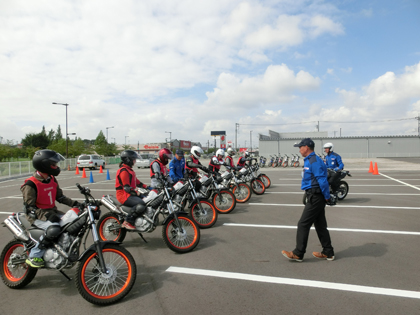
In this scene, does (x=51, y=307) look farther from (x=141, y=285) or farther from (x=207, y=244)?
(x=207, y=244)

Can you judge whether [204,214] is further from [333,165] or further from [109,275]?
[333,165]

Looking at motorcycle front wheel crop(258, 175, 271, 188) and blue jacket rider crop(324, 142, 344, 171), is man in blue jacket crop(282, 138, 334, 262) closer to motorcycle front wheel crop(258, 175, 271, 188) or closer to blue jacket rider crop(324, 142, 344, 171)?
blue jacket rider crop(324, 142, 344, 171)

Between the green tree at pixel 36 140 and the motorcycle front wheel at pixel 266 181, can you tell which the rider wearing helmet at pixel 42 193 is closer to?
the motorcycle front wheel at pixel 266 181

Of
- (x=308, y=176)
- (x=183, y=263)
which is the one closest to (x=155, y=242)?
(x=183, y=263)

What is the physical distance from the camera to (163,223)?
4.98m

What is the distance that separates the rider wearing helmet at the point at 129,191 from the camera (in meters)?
5.09

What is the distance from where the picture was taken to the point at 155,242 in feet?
18.9

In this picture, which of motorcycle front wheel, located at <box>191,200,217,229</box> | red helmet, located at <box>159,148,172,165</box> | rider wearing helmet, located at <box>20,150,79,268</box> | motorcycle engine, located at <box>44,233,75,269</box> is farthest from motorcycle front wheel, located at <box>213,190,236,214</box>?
motorcycle engine, located at <box>44,233,75,269</box>

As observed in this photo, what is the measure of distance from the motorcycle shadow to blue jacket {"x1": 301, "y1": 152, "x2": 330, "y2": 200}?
3.51 feet

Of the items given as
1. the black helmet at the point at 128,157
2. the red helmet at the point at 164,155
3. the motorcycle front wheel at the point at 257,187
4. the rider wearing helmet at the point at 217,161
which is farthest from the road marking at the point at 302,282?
the motorcycle front wheel at the point at 257,187

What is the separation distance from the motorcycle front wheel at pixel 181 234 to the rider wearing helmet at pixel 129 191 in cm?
55

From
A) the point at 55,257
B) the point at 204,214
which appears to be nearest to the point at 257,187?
the point at 204,214

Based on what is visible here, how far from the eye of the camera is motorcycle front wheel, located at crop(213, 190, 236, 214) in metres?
8.12

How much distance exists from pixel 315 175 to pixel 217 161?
513 cm
